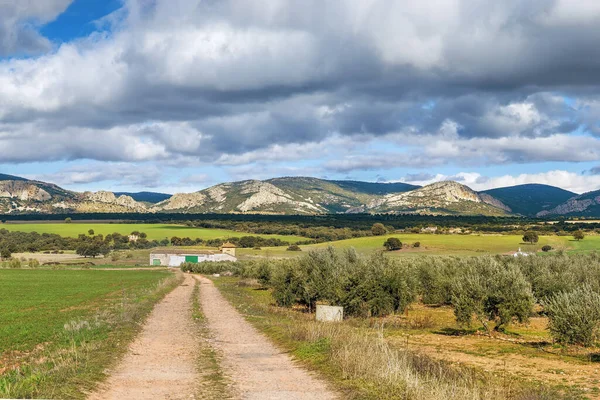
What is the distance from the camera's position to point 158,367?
58.4ft

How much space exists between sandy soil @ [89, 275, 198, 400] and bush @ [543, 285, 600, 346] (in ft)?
50.4

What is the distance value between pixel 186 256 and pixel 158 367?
118173 mm

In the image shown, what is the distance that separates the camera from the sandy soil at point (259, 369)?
1395 centimetres

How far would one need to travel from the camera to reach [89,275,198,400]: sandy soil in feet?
46.2

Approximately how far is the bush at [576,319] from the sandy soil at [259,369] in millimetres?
12242

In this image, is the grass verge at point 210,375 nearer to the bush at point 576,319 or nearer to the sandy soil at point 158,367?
the sandy soil at point 158,367

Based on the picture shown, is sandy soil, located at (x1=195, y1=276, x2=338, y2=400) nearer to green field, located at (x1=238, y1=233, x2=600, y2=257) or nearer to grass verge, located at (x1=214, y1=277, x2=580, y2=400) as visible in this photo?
grass verge, located at (x1=214, y1=277, x2=580, y2=400)

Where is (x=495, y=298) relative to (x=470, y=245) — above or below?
above

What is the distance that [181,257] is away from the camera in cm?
13375

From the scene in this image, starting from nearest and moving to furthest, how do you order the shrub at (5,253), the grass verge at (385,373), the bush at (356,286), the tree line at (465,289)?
the grass verge at (385,373)
the tree line at (465,289)
the bush at (356,286)
the shrub at (5,253)

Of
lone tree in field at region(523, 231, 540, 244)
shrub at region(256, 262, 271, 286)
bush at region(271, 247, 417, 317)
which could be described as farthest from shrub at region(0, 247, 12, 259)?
lone tree in field at region(523, 231, 540, 244)

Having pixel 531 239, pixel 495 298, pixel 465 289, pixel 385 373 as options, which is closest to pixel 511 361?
pixel 495 298

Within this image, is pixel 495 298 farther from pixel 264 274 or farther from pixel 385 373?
pixel 264 274

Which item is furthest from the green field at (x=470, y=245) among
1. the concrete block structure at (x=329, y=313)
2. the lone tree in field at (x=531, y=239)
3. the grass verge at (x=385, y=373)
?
the grass verge at (x=385, y=373)
